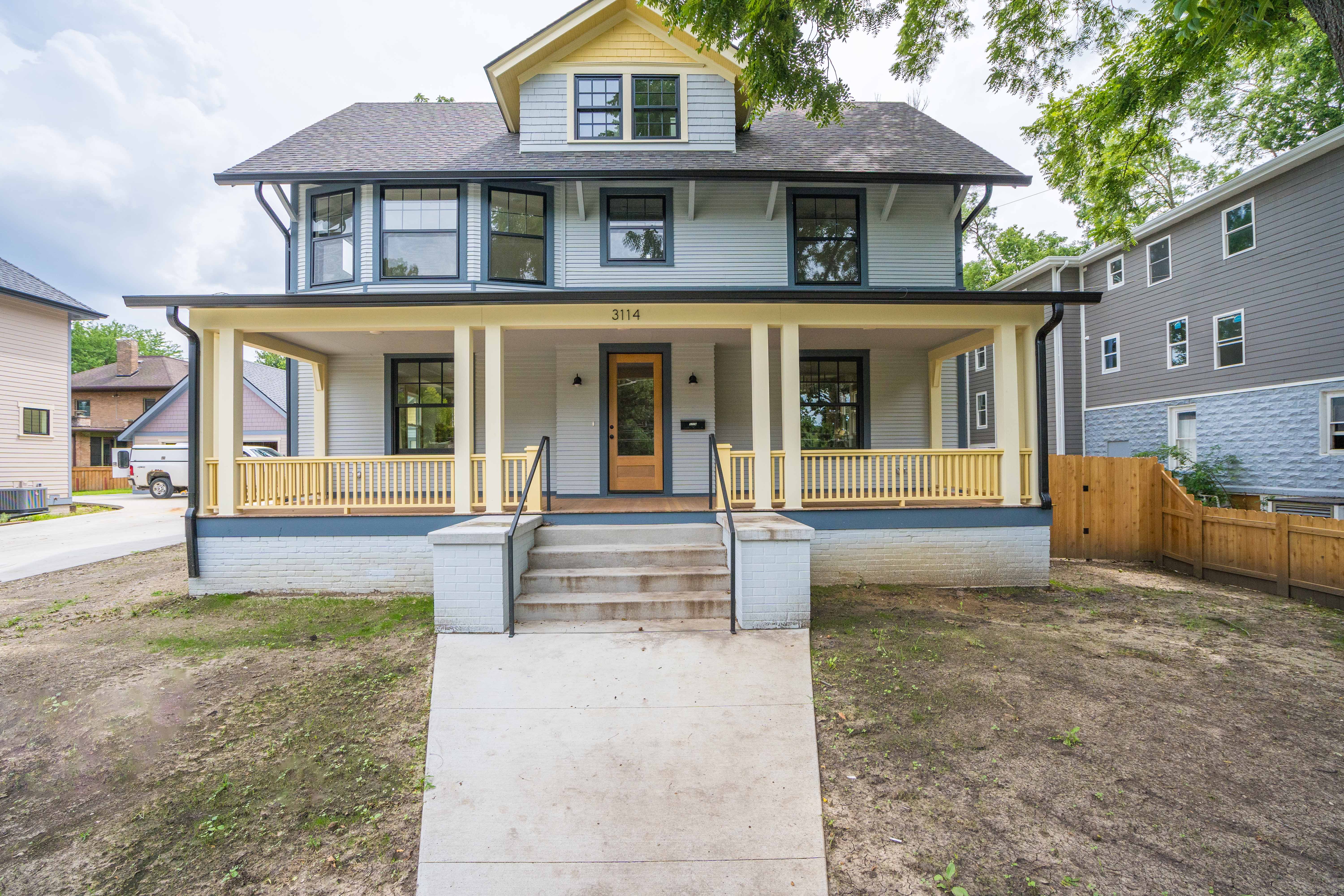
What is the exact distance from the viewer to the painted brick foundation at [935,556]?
22.0 ft

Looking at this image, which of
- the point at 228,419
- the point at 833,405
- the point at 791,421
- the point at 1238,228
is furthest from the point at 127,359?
the point at 1238,228

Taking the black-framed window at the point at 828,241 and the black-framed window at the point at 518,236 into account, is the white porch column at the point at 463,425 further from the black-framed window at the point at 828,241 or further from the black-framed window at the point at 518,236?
the black-framed window at the point at 828,241

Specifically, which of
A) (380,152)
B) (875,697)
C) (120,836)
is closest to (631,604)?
(875,697)

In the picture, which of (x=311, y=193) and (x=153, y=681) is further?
(x=311, y=193)

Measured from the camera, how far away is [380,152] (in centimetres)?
893

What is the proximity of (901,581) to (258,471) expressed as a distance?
25.8 ft

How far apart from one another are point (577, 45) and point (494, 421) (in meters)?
6.82

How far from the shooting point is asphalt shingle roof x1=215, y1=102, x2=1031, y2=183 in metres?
8.38

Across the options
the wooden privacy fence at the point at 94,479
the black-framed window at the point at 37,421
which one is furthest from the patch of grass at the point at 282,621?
the wooden privacy fence at the point at 94,479

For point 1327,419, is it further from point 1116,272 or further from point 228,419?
point 228,419

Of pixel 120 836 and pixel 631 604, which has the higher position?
pixel 631 604

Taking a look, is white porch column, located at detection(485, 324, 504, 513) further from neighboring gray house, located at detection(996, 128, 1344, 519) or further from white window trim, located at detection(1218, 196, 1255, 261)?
white window trim, located at detection(1218, 196, 1255, 261)

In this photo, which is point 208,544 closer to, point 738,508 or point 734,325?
point 738,508

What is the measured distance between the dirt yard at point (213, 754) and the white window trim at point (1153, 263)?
54.4 feet
